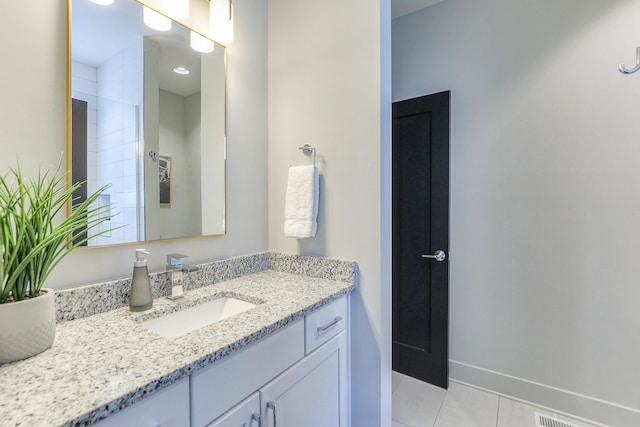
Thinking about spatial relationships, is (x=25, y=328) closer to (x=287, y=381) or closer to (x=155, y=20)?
(x=287, y=381)

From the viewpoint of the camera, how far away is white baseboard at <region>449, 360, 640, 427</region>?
62.6 inches

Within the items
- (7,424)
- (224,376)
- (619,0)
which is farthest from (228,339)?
(619,0)

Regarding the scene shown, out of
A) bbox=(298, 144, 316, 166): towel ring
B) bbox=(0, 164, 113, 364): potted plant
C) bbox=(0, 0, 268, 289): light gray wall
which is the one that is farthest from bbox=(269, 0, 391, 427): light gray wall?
bbox=(0, 164, 113, 364): potted plant

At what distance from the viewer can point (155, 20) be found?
1195mm

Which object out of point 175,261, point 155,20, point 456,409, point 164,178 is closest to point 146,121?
point 164,178

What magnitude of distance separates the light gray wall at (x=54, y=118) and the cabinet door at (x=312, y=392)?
661mm

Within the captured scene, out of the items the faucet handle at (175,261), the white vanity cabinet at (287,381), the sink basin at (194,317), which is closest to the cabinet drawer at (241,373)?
the white vanity cabinet at (287,381)

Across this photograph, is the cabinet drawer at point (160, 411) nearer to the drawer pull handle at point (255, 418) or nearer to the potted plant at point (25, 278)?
the drawer pull handle at point (255, 418)

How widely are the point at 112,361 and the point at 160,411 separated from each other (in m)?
0.17

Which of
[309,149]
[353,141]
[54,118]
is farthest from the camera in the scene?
[309,149]

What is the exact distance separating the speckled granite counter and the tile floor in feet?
3.93

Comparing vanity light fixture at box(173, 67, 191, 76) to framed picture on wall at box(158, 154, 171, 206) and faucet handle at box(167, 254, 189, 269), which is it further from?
faucet handle at box(167, 254, 189, 269)

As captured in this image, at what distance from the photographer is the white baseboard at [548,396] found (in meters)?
1.59

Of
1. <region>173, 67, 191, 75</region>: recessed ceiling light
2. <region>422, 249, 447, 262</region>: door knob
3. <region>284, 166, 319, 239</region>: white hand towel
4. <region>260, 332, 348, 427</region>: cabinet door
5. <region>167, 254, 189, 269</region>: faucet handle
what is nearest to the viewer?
<region>260, 332, 348, 427</region>: cabinet door
